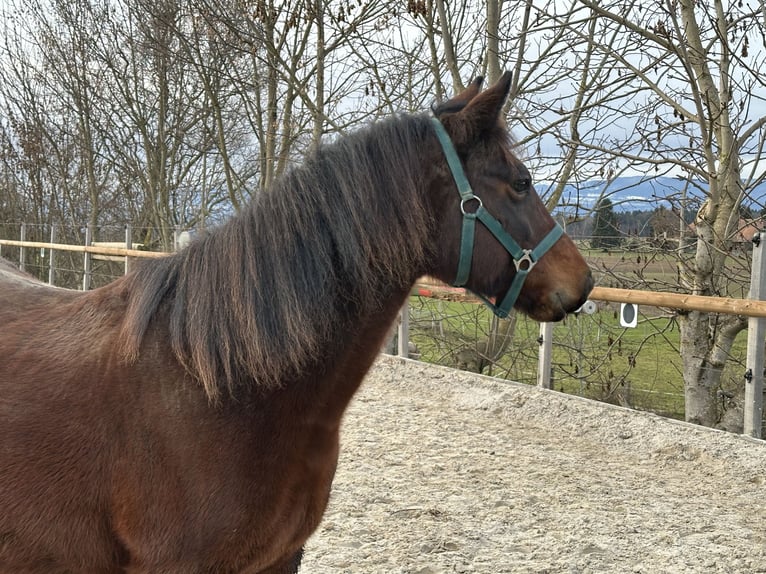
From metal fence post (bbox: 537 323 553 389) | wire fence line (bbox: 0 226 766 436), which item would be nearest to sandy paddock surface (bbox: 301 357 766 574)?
metal fence post (bbox: 537 323 553 389)

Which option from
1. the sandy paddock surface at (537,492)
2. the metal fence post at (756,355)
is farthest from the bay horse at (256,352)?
the metal fence post at (756,355)

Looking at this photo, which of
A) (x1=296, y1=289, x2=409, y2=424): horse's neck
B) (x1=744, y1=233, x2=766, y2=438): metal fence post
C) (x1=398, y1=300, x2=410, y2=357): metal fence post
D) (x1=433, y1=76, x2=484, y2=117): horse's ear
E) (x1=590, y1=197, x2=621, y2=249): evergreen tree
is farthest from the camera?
(x1=398, y1=300, x2=410, y2=357): metal fence post

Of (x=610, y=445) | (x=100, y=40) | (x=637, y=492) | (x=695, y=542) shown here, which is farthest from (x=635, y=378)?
(x=100, y=40)

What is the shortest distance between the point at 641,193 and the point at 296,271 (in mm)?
5228

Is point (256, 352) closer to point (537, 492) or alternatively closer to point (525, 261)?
point (525, 261)

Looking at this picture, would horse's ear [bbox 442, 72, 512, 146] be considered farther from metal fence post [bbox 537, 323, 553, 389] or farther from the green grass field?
the green grass field

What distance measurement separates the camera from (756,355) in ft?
14.0

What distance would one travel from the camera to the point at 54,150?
15.1 metres

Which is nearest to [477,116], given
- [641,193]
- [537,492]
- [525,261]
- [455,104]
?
[455,104]

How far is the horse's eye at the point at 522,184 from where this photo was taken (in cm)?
174

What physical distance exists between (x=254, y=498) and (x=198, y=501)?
0.43 feet

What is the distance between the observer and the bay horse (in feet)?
5.10

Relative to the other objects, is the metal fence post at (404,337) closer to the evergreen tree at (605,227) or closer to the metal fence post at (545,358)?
the metal fence post at (545,358)

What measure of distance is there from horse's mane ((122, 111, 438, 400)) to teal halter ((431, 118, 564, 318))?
96mm
